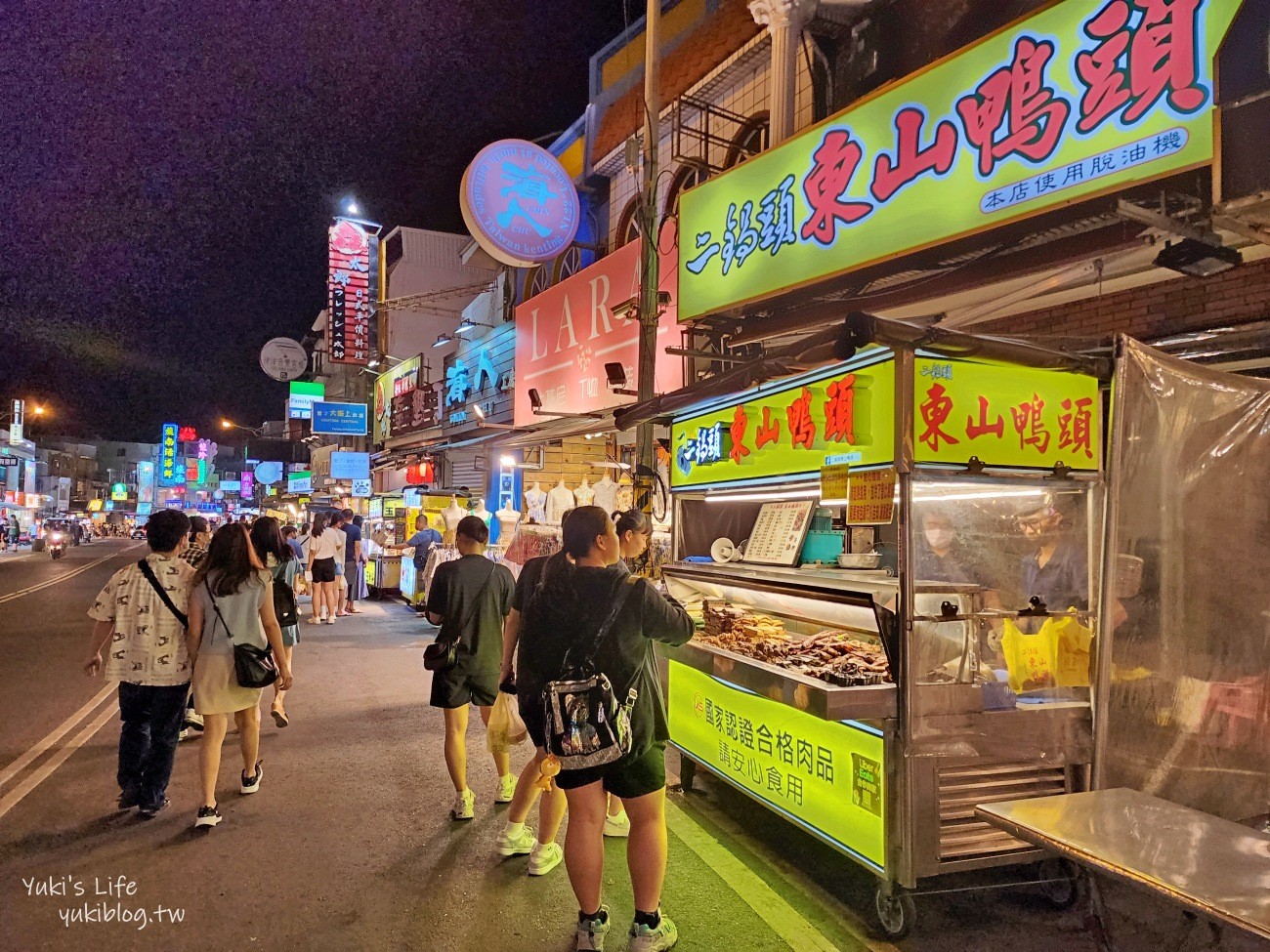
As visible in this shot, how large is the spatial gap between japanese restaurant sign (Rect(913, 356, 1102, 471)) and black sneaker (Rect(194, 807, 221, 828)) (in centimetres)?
503

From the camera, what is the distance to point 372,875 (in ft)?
14.6

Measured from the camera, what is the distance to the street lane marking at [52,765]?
5.49 meters

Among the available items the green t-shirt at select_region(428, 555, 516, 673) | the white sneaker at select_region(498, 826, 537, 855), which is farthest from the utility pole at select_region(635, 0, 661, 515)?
the white sneaker at select_region(498, 826, 537, 855)

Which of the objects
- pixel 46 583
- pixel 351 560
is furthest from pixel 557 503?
pixel 46 583

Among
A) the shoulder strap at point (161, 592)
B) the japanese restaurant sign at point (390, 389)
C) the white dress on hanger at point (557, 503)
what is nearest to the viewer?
the shoulder strap at point (161, 592)

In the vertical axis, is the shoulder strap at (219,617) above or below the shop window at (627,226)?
below

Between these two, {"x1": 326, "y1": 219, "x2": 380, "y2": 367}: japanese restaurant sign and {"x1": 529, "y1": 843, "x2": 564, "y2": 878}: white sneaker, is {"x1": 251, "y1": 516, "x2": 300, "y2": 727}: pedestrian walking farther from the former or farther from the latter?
{"x1": 326, "y1": 219, "x2": 380, "y2": 367}: japanese restaurant sign

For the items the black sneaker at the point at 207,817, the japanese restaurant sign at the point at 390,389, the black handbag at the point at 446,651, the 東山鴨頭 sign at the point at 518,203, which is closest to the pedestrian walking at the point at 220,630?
the black sneaker at the point at 207,817

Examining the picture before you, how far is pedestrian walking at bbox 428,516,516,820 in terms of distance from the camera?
5219 mm

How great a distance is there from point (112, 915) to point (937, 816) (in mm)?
4311

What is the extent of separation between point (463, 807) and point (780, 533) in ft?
10.4

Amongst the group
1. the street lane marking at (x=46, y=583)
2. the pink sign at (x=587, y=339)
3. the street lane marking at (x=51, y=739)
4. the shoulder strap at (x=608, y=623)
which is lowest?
the street lane marking at (x=46, y=583)

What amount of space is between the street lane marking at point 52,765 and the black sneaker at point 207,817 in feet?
4.74

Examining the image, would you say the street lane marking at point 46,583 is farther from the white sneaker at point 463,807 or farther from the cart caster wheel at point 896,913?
the cart caster wheel at point 896,913
